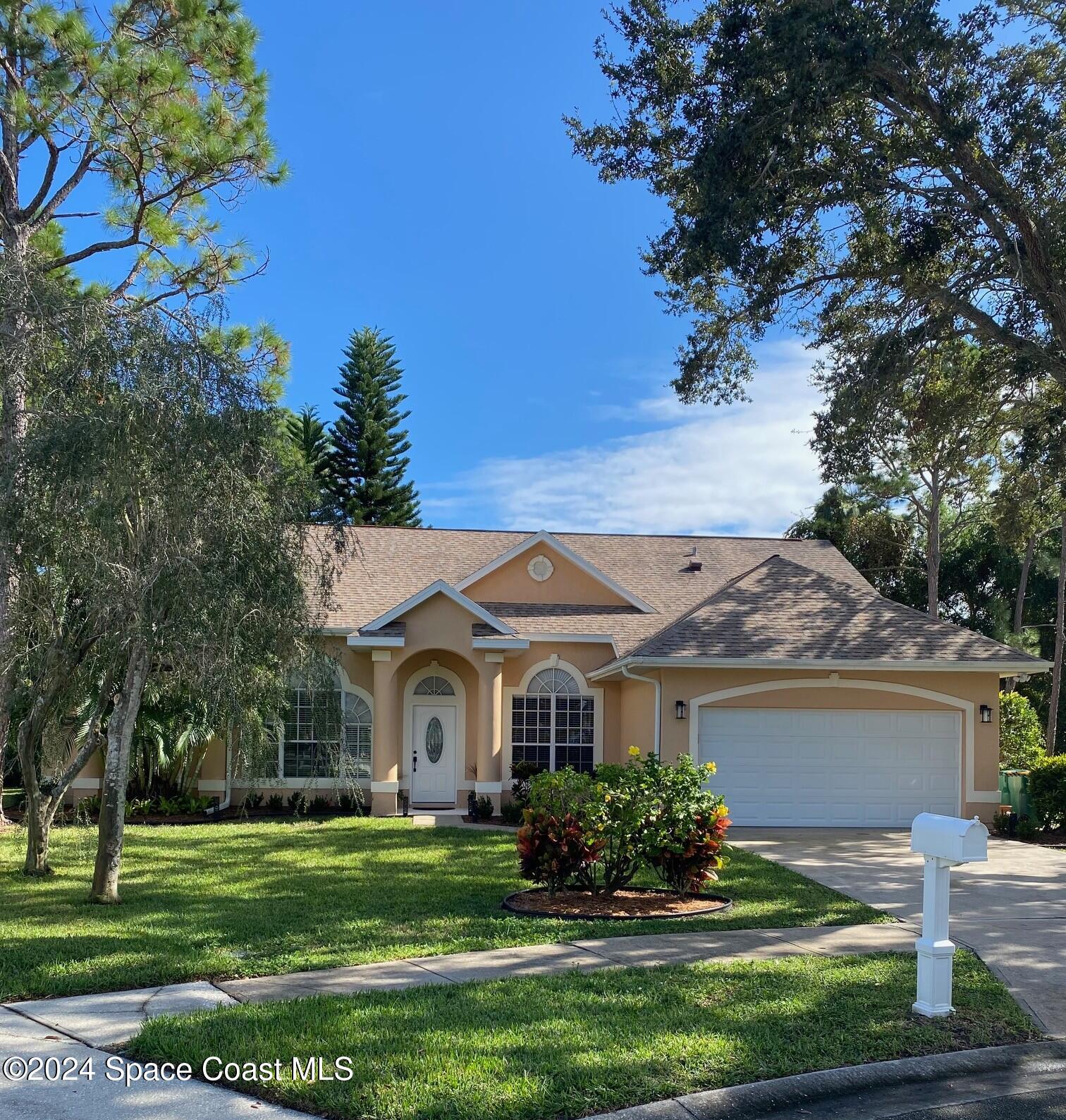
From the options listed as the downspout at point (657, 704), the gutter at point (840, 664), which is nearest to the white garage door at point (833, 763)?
A: the downspout at point (657, 704)

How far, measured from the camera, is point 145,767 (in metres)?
18.8

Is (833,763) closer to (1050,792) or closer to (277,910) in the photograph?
(1050,792)

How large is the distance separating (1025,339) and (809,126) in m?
4.76

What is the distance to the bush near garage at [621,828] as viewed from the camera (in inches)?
401

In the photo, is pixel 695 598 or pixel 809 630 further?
pixel 695 598

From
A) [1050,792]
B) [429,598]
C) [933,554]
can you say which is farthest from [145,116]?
[933,554]

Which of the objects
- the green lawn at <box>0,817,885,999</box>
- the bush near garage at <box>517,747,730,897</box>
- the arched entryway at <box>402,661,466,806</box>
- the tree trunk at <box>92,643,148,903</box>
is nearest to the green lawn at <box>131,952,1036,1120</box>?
the green lawn at <box>0,817,885,999</box>

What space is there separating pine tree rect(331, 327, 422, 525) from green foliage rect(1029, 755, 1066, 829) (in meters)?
30.1

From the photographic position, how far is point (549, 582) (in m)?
22.0

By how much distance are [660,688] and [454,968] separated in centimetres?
1034

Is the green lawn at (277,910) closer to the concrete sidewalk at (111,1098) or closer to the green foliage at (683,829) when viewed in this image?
the green foliage at (683,829)

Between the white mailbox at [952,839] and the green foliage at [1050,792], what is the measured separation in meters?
12.1

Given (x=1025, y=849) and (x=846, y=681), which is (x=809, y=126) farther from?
(x=1025, y=849)

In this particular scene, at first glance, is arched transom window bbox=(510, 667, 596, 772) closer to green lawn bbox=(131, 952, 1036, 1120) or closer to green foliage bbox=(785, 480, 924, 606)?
green lawn bbox=(131, 952, 1036, 1120)
